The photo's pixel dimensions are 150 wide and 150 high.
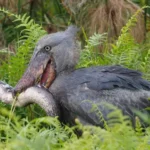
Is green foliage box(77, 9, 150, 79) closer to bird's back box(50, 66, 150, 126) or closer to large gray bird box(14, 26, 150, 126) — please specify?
large gray bird box(14, 26, 150, 126)

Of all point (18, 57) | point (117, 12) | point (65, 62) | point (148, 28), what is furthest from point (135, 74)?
point (148, 28)

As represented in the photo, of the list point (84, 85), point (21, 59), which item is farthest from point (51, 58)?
Result: point (84, 85)

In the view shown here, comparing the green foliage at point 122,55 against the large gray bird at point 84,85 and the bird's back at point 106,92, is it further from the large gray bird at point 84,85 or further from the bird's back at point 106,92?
the bird's back at point 106,92

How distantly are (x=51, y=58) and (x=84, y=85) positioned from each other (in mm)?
687

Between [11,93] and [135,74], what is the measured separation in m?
1.08

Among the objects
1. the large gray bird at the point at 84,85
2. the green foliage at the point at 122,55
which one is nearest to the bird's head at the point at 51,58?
the large gray bird at the point at 84,85

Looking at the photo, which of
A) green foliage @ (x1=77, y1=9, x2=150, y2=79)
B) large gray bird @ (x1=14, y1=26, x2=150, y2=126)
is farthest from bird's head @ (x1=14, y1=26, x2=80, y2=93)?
green foliage @ (x1=77, y1=9, x2=150, y2=79)

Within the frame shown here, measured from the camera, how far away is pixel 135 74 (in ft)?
21.6

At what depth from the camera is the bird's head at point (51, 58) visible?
6.99 m

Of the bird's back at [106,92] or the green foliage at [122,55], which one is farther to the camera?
the green foliage at [122,55]

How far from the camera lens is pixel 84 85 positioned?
656cm

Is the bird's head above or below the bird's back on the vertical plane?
above

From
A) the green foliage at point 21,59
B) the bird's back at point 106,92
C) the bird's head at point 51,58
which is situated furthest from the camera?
the green foliage at point 21,59

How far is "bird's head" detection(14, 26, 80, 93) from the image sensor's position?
6.99 meters
